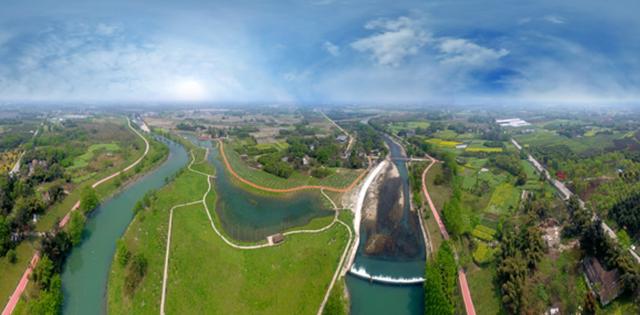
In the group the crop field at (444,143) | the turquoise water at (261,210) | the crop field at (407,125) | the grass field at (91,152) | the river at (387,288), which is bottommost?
the river at (387,288)

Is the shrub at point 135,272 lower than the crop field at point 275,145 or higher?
lower

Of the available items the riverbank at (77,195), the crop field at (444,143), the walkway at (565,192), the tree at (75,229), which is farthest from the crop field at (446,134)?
the tree at (75,229)

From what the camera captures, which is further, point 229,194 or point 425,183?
point 425,183

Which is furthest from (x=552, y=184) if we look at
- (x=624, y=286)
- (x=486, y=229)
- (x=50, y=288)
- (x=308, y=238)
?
(x=50, y=288)

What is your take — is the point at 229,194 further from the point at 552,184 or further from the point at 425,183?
A: the point at 552,184

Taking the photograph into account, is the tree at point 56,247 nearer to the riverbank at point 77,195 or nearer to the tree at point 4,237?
the riverbank at point 77,195

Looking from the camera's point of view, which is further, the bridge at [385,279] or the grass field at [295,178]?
the grass field at [295,178]
